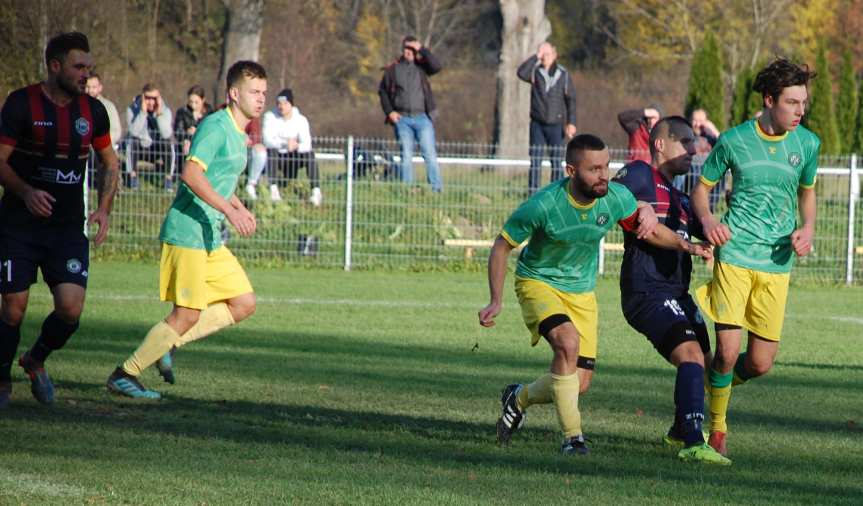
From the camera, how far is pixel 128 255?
19391 millimetres

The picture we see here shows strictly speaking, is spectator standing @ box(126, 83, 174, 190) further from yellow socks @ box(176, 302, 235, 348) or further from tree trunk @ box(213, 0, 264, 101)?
yellow socks @ box(176, 302, 235, 348)

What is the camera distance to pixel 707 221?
23.8 ft

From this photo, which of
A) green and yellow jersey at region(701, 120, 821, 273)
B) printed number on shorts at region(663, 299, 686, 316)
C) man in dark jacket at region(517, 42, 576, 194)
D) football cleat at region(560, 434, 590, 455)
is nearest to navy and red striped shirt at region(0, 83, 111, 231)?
football cleat at region(560, 434, 590, 455)

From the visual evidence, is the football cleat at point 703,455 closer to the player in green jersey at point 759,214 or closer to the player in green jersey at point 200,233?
the player in green jersey at point 759,214

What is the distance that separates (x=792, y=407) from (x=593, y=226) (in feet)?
8.19

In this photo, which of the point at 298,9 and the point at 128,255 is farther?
the point at 298,9

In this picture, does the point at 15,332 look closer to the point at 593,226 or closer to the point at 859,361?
the point at 593,226

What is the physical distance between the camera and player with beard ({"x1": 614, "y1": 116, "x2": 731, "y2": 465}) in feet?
24.1

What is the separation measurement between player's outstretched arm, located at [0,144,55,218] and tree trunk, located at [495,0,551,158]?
20494mm

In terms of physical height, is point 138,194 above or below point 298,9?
below

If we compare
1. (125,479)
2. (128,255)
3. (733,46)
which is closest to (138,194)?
(128,255)

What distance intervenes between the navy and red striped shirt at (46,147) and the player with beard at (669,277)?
311 cm

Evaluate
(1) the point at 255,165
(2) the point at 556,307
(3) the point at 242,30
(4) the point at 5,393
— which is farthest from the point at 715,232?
(3) the point at 242,30

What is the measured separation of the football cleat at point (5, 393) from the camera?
8.28 m
